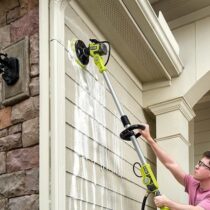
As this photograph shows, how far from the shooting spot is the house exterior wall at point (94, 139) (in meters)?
2.91

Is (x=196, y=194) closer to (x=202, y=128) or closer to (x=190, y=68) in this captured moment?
(x=190, y=68)

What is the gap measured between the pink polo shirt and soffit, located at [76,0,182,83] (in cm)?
112

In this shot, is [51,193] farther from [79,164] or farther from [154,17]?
[154,17]

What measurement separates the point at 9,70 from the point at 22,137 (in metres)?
0.41

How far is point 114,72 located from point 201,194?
115 centimetres

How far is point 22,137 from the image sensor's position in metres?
2.83

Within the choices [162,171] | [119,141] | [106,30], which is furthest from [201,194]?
[106,30]

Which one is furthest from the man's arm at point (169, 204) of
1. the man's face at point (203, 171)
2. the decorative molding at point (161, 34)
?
the decorative molding at point (161, 34)

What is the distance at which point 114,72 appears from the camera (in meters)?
3.78

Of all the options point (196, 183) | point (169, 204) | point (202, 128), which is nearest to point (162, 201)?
point (169, 204)

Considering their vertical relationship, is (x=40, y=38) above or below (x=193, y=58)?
below

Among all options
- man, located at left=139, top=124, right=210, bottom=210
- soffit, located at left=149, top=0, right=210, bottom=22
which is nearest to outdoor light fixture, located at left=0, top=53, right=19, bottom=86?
man, located at left=139, top=124, right=210, bottom=210

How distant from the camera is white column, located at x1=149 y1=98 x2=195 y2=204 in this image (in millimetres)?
4121

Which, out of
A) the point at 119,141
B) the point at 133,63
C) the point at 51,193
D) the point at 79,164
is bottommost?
the point at 51,193
